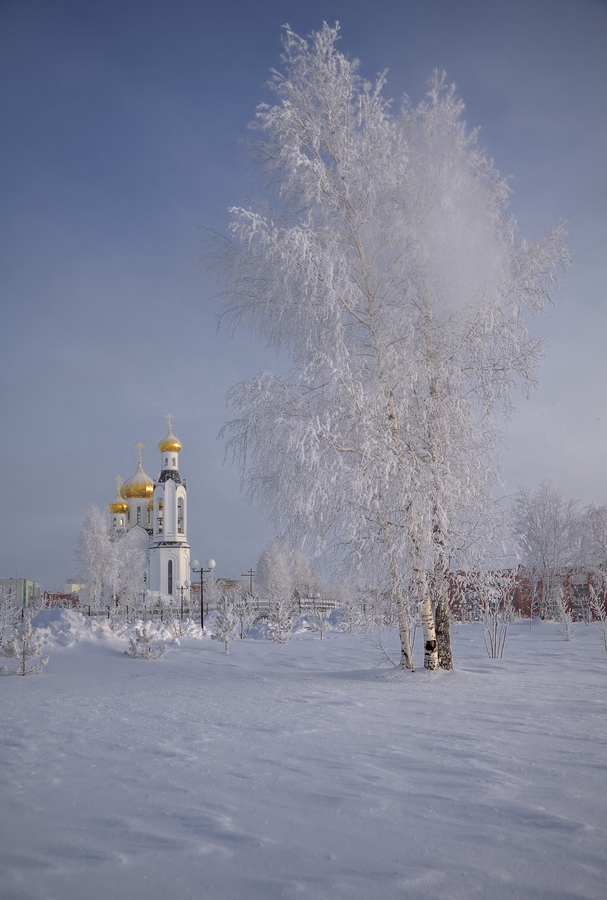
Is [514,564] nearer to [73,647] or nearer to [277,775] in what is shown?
[277,775]

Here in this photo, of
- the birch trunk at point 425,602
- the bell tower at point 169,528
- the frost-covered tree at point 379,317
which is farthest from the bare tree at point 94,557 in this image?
the birch trunk at point 425,602

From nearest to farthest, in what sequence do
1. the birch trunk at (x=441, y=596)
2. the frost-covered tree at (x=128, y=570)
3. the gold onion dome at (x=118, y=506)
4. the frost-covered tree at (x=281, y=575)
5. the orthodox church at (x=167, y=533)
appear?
the birch trunk at (x=441, y=596) → the frost-covered tree at (x=128, y=570) → the frost-covered tree at (x=281, y=575) → the orthodox church at (x=167, y=533) → the gold onion dome at (x=118, y=506)

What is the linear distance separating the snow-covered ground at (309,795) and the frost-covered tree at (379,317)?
7.79 feet

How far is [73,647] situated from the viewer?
1450 cm

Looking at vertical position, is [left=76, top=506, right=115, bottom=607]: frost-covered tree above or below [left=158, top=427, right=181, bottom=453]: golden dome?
below

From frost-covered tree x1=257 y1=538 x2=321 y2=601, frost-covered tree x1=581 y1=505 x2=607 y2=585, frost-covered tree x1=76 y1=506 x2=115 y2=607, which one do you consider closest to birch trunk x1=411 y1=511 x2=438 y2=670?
frost-covered tree x1=581 y1=505 x2=607 y2=585

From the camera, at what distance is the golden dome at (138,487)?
71.6 metres

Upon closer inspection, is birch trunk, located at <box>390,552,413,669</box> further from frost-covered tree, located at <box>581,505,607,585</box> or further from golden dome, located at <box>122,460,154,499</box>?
golden dome, located at <box>122,460,154,499</box>

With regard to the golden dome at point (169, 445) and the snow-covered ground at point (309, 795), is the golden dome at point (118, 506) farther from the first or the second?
the snow-covered ground at point (309, 795)

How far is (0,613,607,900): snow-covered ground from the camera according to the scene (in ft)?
8.45

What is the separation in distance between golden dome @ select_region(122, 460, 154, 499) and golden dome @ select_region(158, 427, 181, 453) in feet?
27.1

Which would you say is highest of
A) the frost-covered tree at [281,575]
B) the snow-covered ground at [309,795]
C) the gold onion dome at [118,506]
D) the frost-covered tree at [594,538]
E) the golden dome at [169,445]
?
the golden dome at [169,445]

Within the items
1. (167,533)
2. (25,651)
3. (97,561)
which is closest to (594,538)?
(25,651)

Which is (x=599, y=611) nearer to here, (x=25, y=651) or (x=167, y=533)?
(x=25, y=651)
